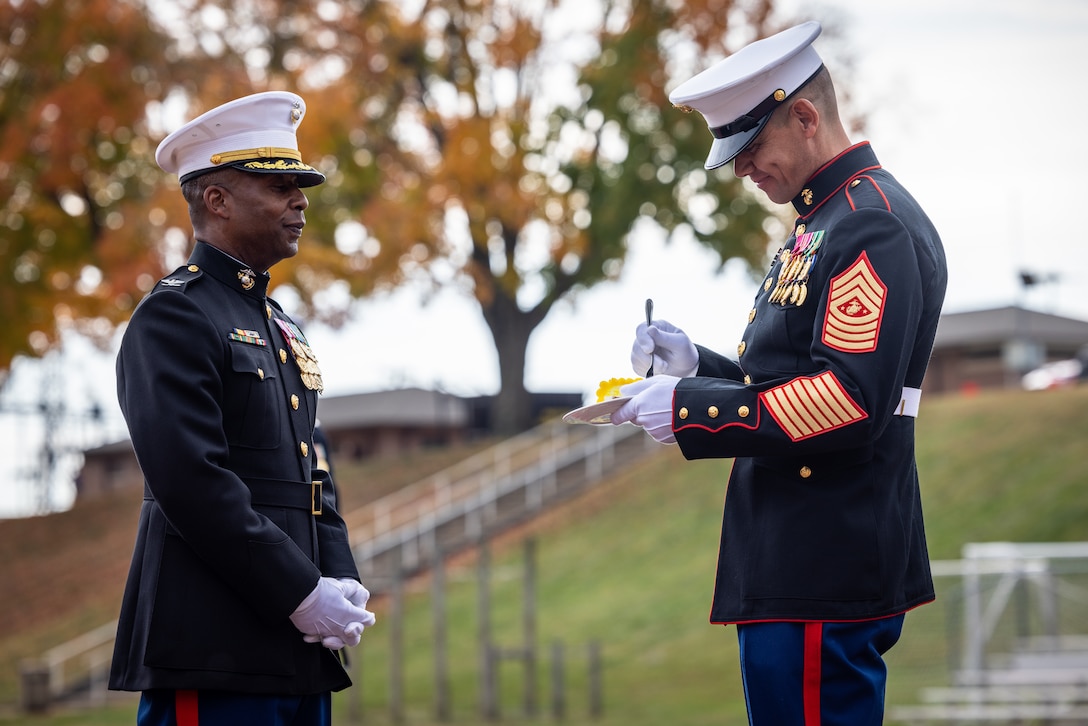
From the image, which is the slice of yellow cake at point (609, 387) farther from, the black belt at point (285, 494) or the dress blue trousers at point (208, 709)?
the dress blue trousers at point (208, 709)

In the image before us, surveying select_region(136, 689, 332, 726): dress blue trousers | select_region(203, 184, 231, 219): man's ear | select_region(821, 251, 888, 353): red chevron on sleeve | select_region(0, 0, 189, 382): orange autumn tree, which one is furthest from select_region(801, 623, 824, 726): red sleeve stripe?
select_region(0, 0, 189, 382): orange autumn tree

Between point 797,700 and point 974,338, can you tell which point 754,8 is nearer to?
point 974,338

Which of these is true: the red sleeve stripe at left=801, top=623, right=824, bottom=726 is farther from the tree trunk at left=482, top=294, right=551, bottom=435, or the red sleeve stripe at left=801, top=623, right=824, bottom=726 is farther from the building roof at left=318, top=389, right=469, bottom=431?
the building roof at left=318, top=389, right=469, bottom=431

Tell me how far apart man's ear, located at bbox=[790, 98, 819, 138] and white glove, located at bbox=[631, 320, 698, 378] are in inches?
26.8

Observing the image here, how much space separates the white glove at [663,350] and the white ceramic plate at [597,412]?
0.36 meters

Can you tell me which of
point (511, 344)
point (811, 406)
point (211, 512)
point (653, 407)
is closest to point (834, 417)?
point (811, 406)

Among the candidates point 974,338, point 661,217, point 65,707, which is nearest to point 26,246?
point 65,707

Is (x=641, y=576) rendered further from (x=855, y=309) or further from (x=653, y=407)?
(x=855, y=309)

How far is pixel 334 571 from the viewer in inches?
148

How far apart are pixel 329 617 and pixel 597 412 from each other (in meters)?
0.84

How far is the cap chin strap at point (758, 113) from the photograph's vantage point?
11.3 ft

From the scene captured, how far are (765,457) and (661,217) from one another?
2185 cm

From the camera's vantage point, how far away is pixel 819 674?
3.23m

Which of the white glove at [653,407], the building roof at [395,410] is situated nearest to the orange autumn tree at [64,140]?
the white glove at [653,407]
